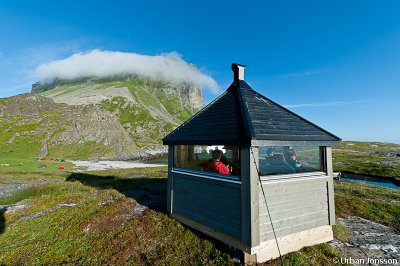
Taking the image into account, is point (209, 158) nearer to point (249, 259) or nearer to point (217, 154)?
point (217, 154)

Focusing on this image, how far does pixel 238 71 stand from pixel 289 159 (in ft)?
17.2

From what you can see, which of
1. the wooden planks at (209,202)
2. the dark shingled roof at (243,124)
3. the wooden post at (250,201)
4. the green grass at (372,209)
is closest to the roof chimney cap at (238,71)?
the dark shingled roof at (243,124)

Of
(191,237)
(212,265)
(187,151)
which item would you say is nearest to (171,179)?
(187,151)

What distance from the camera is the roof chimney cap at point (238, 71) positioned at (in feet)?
38.6

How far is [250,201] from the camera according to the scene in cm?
761

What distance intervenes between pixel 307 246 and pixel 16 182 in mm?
32063

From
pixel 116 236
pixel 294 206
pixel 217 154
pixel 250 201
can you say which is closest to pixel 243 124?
pixel 217 154

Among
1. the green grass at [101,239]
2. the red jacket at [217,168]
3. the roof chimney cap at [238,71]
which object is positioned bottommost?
the green grass at [101,239]

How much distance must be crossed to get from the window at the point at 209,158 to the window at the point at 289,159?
985 mm

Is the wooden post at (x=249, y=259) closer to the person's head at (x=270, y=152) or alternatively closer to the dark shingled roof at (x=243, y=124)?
the person's head at (x=270, y=152)

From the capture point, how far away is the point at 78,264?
8.30 m

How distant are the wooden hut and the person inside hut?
60 millimetres

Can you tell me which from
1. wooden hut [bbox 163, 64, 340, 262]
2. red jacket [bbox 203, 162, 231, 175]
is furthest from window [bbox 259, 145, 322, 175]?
red jacket [bbox 203, 162, 231, 175]

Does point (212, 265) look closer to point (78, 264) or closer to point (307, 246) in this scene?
point (307, 246)
